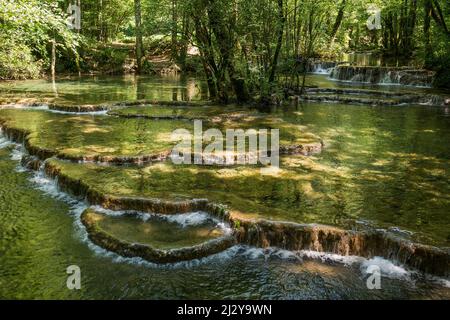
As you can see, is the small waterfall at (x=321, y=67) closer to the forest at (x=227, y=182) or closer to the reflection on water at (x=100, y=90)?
the reflection on water at (x=100, y=90)

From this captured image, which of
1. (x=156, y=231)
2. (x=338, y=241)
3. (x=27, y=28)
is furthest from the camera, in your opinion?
(x=27, y=28)

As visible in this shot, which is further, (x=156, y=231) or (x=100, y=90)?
(x=100, y=90)

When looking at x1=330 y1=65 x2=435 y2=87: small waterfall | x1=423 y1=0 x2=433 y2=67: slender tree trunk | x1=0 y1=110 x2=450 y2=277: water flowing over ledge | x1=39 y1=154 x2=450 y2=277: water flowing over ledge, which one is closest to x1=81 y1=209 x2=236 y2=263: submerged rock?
x1=0 y1=110 x2=450 y2=277: water flowing over ledge

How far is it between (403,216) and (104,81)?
70.4ft

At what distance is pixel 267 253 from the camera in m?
6.83

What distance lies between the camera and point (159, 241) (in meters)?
6.84

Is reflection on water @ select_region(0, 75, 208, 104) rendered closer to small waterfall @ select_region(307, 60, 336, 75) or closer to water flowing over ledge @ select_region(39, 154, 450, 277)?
small waterfall @ select_region(307, 60, 336, 75)

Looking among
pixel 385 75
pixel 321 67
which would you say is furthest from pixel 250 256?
pixel 321 67

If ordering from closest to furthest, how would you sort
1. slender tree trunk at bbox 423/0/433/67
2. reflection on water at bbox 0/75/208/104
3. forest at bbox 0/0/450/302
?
forest at bbox 0/0/450/302
reflection on water at bbox 0/75/208/104
slender tree trunk at bbox 423/0/433/67

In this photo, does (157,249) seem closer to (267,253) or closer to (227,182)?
(267,253)

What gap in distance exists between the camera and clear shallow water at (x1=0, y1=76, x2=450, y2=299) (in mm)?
5848

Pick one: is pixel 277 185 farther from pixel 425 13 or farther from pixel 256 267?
pixel 425 13

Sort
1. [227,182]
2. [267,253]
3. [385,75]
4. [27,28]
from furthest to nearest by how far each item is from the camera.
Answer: [385,75] → [27,28] → [227,182] → [267,253]

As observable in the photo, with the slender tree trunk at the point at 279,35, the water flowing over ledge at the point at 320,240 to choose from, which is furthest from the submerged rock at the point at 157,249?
the slender tree trunk at the point at 279,35
